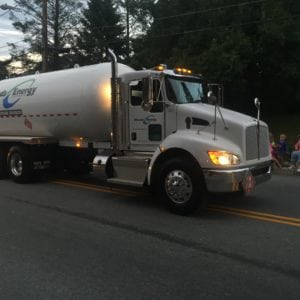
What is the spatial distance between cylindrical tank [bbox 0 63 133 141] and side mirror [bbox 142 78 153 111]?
4.49 feet

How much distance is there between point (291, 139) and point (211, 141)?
61.0 feet

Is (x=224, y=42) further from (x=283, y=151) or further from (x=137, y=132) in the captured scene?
(x=137, y=132)

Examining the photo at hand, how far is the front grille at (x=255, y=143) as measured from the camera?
326 inches

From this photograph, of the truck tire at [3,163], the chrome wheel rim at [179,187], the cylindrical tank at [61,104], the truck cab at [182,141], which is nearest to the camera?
the truck cab at [182,141]

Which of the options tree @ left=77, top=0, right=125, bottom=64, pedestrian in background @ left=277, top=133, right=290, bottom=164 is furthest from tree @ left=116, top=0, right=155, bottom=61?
pedestrian in background @ left=277, top=133, right=290, bottom=164

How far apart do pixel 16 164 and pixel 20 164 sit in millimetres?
242

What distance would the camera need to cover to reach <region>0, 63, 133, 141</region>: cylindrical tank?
34.5 ft

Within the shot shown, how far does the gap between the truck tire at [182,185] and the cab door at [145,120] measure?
951 mm

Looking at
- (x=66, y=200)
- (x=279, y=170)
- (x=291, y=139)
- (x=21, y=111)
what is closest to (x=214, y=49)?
(x=291, y=139)

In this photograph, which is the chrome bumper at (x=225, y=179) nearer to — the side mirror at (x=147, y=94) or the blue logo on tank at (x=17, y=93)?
the side mirror at (x=147, y=94)

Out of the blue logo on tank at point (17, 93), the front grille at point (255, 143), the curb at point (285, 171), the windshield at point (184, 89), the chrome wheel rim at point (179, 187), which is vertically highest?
the blue logo on tank at point (17, 93)

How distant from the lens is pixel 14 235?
709 centimetres

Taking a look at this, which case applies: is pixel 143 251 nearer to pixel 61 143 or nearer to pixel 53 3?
pixel 61 143

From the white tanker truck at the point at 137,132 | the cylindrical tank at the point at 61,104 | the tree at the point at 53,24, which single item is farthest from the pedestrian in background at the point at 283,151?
the tree at the point at 53,24
